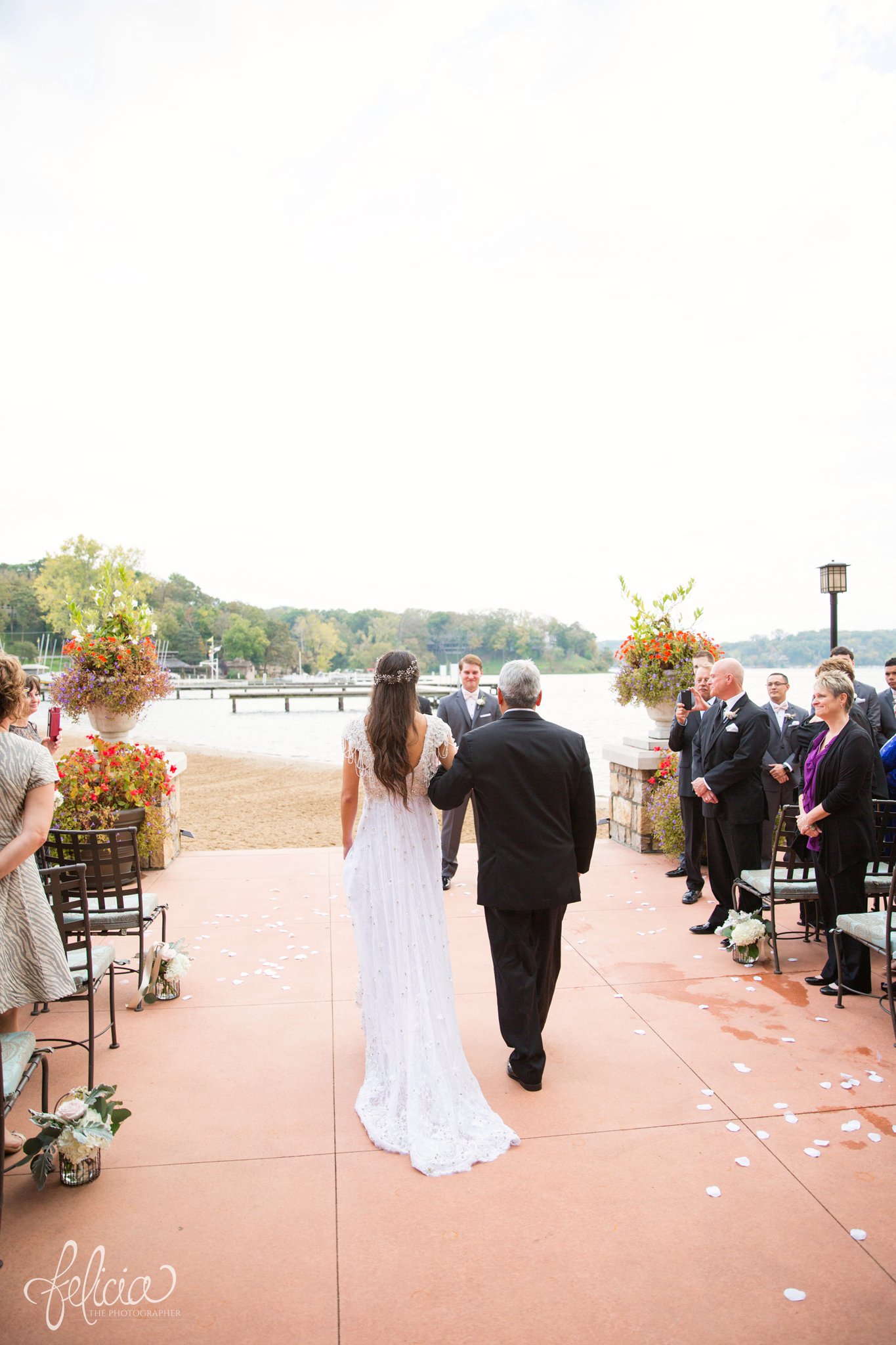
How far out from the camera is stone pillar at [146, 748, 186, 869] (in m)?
7.47

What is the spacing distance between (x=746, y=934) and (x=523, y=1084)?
80.1 inches

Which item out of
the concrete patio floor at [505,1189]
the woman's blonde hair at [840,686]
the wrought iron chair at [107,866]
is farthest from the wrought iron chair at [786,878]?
the wrought iron chair at [107,866]

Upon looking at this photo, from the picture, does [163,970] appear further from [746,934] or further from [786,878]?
[786,878]

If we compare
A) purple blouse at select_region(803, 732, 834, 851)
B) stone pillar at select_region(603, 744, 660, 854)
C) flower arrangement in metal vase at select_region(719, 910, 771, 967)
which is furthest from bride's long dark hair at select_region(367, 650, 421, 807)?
stone pillar at select_region(603, 744, 660, 854)

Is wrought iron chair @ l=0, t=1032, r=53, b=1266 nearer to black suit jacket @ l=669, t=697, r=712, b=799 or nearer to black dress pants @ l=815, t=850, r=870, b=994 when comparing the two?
black dress pants @ l=815, t=850, r=870, b=994

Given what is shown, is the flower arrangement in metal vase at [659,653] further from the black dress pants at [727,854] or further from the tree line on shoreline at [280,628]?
the tree line on shoreline at [280,628]

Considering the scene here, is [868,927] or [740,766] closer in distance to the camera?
[868,927]

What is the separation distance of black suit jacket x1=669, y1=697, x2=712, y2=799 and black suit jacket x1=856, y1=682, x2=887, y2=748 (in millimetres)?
1392

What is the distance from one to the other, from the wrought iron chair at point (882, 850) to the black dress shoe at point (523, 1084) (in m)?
2.26

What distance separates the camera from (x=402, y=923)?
11.0 feet

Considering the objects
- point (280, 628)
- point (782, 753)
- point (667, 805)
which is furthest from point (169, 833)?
point (280, 628)

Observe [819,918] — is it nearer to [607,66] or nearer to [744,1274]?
[744,1274]

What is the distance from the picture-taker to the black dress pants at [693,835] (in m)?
6.48

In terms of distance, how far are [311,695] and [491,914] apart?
4824cm
